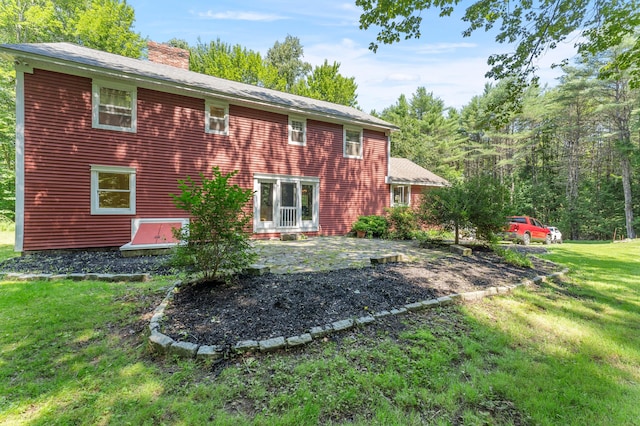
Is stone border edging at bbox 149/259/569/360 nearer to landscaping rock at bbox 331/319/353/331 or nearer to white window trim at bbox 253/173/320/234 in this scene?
landscaping rock at bbox 331/319/353/331

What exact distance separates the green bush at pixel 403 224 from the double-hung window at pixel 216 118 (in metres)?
7.53

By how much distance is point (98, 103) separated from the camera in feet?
27.5

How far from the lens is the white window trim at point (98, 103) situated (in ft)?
27.2

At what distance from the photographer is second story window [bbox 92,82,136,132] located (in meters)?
8.37

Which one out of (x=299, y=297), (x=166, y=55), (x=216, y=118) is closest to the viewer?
(x=299, y=297)

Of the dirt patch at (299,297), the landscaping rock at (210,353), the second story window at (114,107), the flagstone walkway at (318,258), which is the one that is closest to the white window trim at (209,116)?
the second story window at (114,107)

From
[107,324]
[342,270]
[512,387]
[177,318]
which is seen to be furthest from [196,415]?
A: [342,270]

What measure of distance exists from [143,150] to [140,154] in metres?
0.16

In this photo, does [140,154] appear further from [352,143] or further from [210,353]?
[352,143]

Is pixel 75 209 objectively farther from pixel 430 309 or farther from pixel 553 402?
pixel 553 402

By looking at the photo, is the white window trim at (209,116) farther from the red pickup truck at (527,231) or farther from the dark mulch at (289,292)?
the red pickup truck at (527,231)

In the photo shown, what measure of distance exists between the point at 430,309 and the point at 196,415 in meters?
3.19

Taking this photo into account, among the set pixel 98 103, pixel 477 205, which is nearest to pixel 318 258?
pixel 477 205

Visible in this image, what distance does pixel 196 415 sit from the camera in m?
1.97
